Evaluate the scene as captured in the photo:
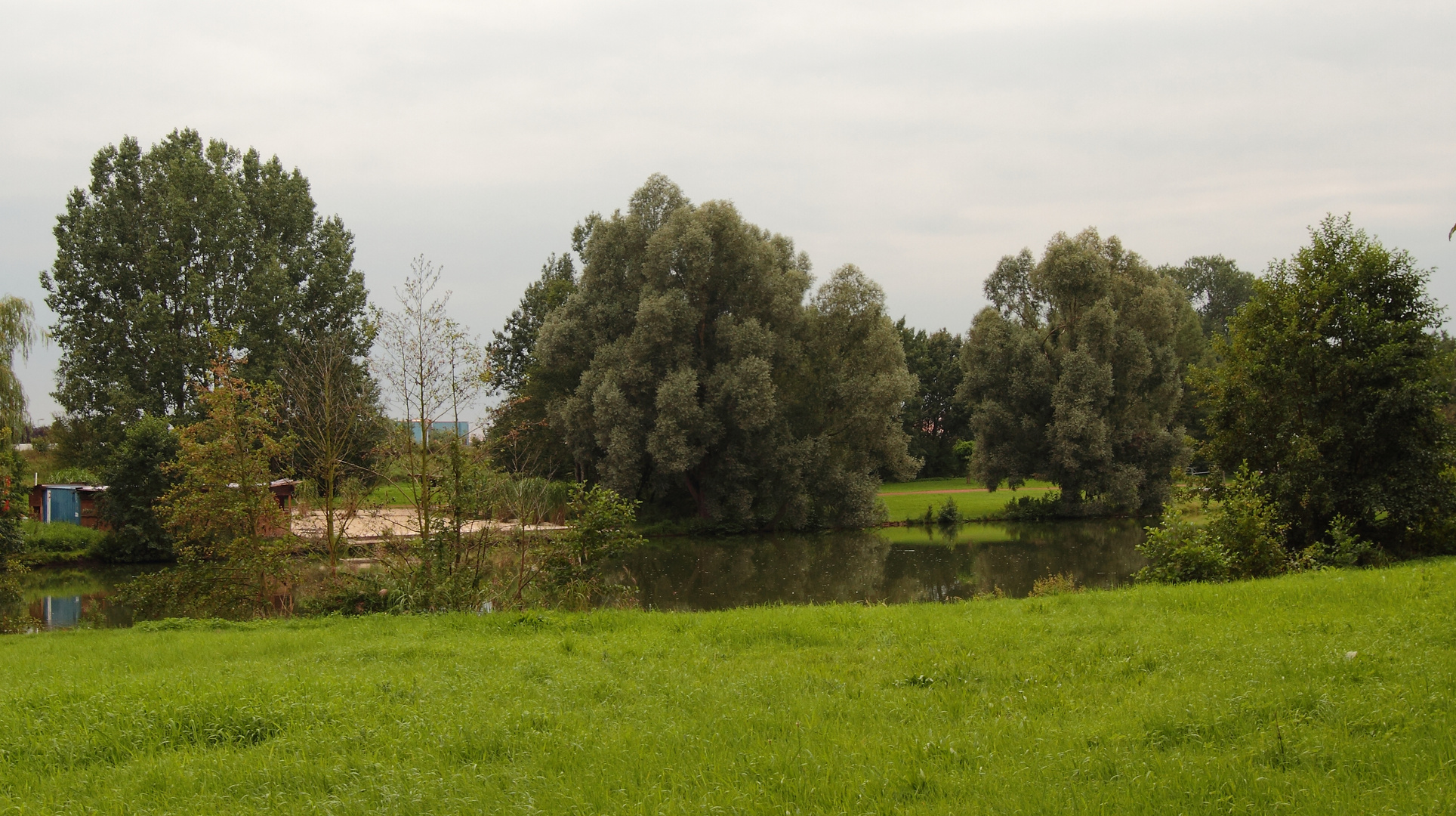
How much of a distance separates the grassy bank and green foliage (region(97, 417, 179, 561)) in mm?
22218

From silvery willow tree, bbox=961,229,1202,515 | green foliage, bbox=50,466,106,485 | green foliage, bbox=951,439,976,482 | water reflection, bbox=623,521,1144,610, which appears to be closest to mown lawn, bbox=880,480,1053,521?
silvery willow tree, bbox=961,229,1202,515

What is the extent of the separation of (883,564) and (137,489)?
938 inches

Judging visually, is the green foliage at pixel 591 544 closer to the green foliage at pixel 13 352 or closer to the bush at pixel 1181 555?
the bush at pixel 1181 555

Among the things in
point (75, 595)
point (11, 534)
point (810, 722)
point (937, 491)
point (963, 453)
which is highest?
point (963, 453)

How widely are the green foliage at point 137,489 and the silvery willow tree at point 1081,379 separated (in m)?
31.9

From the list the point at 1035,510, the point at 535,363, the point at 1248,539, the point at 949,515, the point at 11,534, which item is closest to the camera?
the point at 1248,539

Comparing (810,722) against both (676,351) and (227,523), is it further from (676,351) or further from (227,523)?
(676,351)

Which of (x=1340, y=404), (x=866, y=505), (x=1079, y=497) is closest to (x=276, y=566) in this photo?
(x=1340, y=404)

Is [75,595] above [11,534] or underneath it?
underneath

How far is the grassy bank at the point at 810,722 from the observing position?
4562 mm

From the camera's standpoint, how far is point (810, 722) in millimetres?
5867

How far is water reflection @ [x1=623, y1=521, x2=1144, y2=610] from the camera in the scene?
21.8 m

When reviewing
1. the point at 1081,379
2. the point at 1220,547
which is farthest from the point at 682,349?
the point at 1220,547

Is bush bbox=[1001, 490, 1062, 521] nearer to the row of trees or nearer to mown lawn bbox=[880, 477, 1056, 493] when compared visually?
the row of trees
